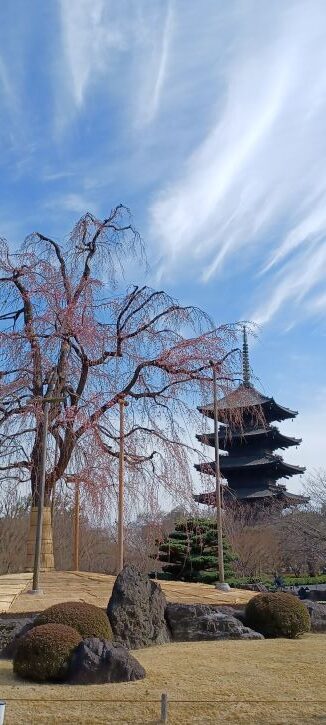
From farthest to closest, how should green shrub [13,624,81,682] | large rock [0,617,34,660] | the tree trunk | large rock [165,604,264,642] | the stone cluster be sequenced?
the tree trunk → large rock [165,604,264,642] → the stone cluster → large rock [0,617,34,660] → green shrub [13,624,81,682]

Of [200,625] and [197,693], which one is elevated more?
[200,625]

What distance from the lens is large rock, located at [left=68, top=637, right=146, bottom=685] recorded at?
266 inches

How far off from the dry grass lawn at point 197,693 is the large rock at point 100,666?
0.49 feet

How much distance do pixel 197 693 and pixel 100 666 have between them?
1082 mm

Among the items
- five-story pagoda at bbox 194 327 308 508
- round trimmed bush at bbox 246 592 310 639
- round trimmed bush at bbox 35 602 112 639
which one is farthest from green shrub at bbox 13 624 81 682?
five-story pagoda at bbox 194 327 308 508

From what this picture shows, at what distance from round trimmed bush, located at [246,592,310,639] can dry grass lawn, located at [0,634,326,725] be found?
1908 millimetres

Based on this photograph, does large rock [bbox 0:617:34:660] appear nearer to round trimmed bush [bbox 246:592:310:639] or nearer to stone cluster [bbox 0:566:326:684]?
stone cluster [bbox 0:566:326:684]

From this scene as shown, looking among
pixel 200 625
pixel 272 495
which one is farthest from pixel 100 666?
pixel 272 495

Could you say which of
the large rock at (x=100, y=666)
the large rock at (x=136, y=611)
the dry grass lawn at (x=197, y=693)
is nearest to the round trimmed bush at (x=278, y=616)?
the large rock at (x=136, y=611)

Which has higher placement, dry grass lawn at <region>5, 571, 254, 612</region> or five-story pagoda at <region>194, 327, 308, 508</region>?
five-story pagoda at <region>194, 327, 308, 508</region>

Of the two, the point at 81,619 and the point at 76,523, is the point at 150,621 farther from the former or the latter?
the point at 76,523

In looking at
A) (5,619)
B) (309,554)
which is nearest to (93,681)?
(5,619)

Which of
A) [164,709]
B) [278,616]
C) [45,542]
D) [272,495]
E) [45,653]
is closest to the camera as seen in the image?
[164,709]

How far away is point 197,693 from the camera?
630 centimetres
